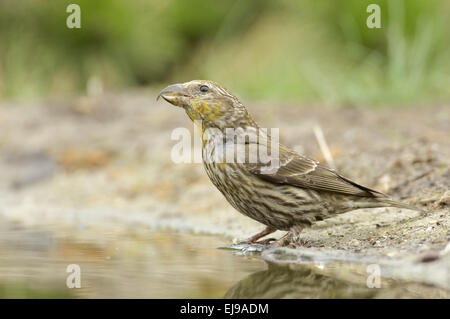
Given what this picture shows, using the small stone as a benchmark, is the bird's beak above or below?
above

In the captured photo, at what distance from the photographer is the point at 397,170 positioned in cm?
614

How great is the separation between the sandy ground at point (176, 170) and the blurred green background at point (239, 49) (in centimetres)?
108

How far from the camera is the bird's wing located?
4824 millimetres

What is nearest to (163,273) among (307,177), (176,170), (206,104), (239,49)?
(307,177)

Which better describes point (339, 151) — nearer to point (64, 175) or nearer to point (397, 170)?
→ point (397, 170)

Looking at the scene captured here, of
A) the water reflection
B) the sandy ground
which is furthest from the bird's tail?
the water reflection

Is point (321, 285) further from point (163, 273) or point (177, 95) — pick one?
point (177, 95)

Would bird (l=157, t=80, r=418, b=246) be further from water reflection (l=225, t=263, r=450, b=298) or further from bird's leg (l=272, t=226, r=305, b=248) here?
water reflection (l=225, t=263, r=450, b=298)

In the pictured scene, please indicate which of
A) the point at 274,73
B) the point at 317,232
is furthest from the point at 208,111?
the point at 274,73

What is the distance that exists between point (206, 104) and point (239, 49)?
9.04 meters

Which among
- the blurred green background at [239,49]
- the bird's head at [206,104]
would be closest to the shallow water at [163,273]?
the bird's head at [206,104]

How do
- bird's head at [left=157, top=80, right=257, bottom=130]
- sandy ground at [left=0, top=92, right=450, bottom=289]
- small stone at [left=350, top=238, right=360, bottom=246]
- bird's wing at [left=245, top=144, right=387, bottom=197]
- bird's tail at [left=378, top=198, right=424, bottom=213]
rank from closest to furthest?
small stone at [left=350, top=238, right=360, bottom=246] < bird's tail at [left=378, top=198, right=424, bottom=213] < bird's wing at [left=245, top=144, right=387, bottom=197] < sandy ground at [left=0, top=92, right=450, bottom=289] < bird's head at [left=157, top=80, right=257, bottom=130]

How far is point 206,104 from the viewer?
5148 millimetres

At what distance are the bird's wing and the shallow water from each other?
0.59 metres
